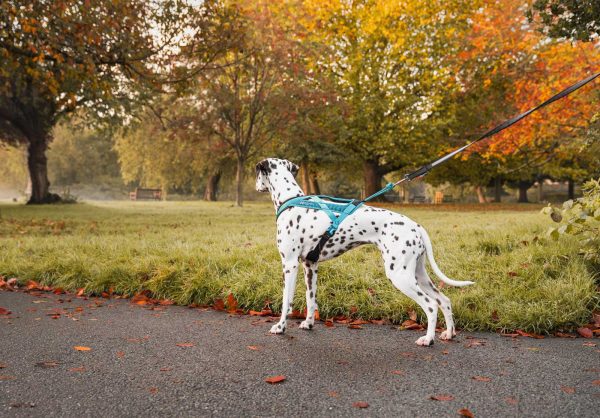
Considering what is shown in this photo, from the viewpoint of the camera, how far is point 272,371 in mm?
3402

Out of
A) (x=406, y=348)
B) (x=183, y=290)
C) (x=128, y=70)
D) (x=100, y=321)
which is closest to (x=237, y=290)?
(x=183, y=290)

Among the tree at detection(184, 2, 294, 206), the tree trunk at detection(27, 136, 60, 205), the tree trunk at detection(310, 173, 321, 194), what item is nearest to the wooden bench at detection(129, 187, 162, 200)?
the tree trunk at detection(310, 173, 321, 194)

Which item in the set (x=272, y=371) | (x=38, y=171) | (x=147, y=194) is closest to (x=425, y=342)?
(x=272, y=371)

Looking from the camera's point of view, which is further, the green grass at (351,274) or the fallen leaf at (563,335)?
the green grass at (351,274)

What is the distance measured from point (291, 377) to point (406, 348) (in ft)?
4.06

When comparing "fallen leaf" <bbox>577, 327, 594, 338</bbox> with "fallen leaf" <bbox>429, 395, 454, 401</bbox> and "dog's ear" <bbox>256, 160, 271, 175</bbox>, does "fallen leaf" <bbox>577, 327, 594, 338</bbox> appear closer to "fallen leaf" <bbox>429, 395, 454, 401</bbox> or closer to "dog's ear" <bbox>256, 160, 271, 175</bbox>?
"fallen leaf" <bbox>429, 395, 454, 401</bbox>

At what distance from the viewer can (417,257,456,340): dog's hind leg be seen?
419 cm

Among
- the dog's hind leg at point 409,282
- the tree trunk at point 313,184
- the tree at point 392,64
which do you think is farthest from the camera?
the tree trunk at point 313,184

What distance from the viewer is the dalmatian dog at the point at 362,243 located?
390 centimetres

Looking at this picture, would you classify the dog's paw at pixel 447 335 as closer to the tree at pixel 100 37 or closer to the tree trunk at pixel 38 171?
the tree at pixel 100 37

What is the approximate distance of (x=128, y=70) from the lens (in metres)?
12.5

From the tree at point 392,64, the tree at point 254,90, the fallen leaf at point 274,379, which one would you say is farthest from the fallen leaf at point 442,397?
the tree at point 392,64

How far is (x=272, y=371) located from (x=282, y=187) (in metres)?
1.79

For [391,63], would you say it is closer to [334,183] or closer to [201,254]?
[201,254]
